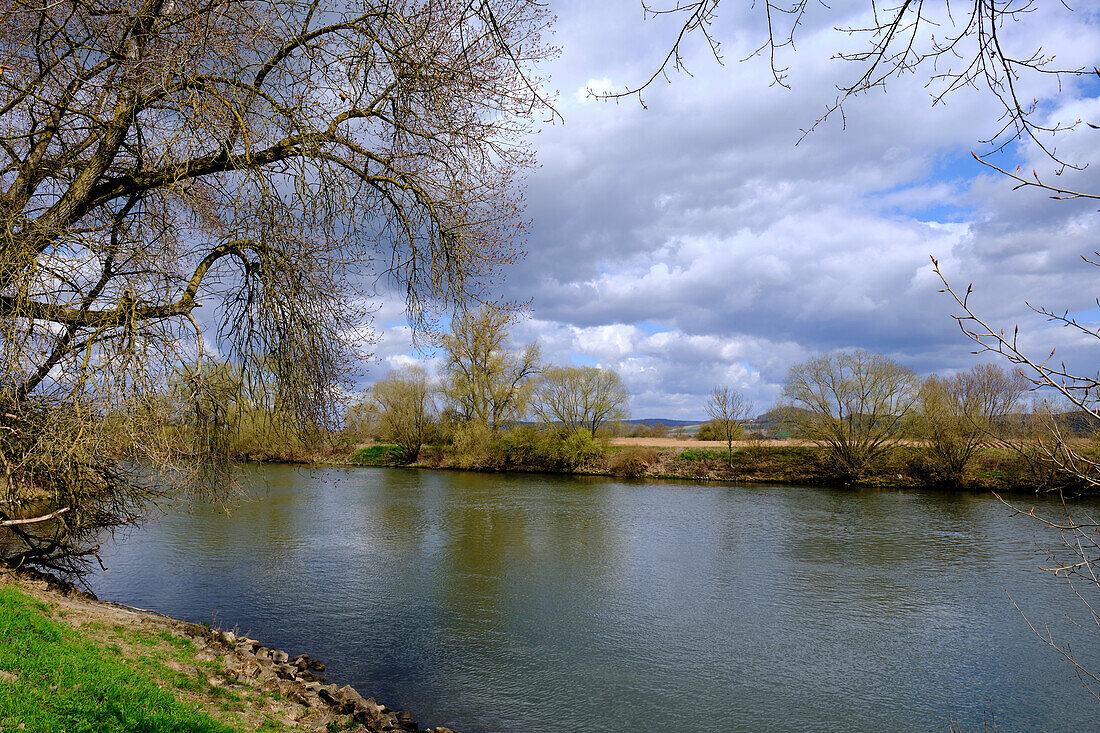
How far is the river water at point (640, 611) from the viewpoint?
314 inches

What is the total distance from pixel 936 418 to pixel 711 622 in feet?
88.8

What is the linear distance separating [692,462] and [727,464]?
217 cm

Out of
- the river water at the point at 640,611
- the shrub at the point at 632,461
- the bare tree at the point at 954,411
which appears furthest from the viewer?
the shrub at the point at 632,461

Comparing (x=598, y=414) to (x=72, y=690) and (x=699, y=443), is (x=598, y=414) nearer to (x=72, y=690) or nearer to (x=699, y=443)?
(x=699, y=443)

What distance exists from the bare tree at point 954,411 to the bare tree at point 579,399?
59.6 feet

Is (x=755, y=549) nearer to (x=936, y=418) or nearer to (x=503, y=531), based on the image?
(x=503, y=531)

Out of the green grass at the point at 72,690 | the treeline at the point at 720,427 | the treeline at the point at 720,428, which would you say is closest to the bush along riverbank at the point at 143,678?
the green grass at the point at 72,690

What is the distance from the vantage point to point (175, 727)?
4.71m

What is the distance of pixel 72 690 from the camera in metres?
4.73

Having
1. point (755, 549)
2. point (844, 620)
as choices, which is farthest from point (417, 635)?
point (755, 549)

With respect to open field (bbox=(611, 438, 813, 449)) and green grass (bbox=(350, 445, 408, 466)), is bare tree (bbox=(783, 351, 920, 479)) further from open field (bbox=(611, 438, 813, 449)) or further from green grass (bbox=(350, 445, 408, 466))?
green grass (bbox=(350, 445, 408, 466))

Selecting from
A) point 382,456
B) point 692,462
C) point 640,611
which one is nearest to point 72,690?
point 640,611

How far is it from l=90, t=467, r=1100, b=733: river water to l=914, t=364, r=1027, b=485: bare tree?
9888mm

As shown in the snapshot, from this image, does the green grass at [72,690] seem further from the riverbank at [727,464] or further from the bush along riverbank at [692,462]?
the bush along riverbank at [692,462]
